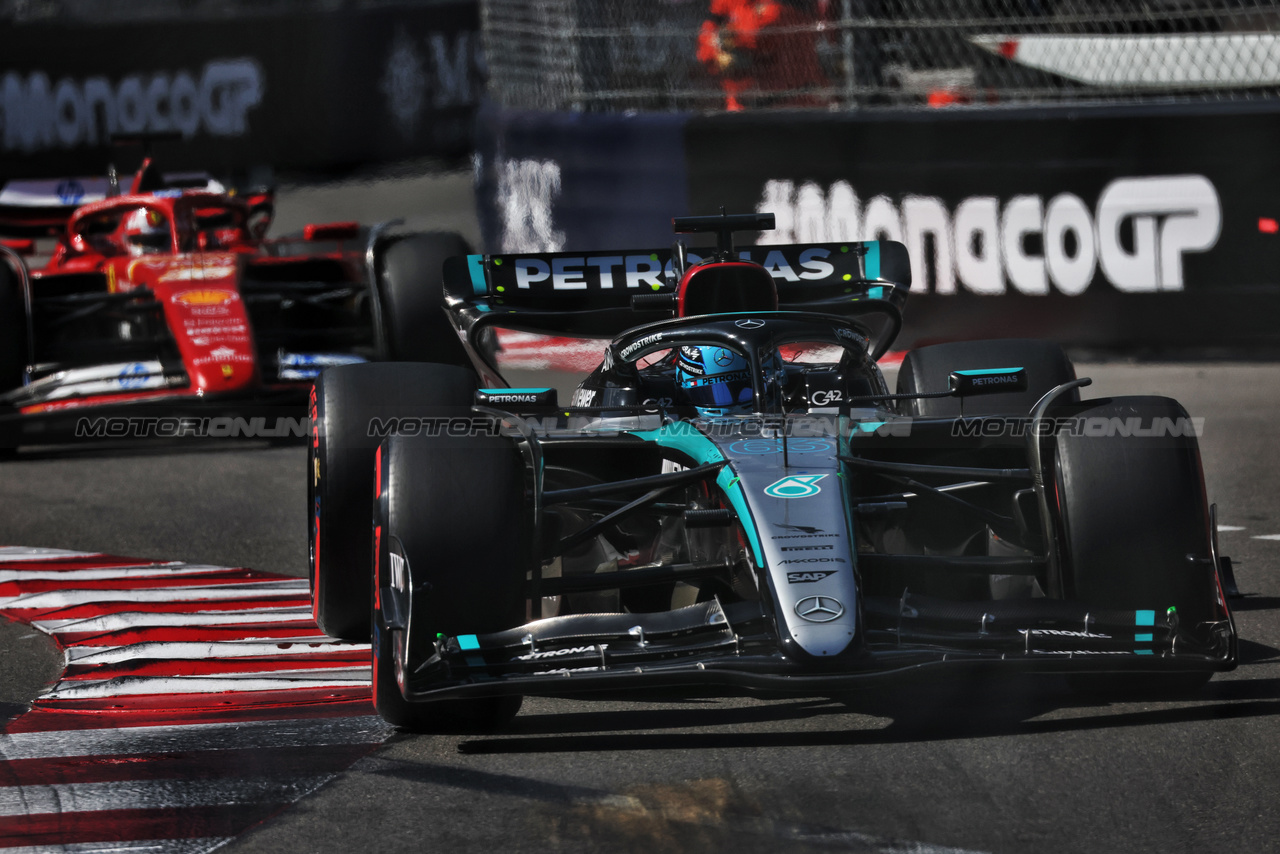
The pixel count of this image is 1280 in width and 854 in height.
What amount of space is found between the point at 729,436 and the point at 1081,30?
699 cm

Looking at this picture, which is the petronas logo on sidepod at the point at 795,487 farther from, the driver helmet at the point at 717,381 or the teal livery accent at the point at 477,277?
the teal livery accent at the point at 477,277

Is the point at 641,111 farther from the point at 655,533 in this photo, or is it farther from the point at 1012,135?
the point at 655,533

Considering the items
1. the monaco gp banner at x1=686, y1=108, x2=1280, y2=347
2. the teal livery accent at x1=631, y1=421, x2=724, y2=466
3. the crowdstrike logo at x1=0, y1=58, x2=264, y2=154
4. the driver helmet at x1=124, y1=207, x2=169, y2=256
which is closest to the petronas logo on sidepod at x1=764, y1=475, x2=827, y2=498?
the teal livery accent at x1=631, y1=421, x2=724, y2=466

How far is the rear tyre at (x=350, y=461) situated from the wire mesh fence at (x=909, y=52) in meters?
5.52

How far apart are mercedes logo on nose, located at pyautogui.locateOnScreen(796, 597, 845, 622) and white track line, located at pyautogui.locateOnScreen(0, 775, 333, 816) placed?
1070 millimetres

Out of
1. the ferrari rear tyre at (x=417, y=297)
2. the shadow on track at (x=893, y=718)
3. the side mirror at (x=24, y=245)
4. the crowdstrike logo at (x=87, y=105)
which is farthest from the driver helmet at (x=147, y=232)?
the crowdstrike logo at (x=87, y=105)

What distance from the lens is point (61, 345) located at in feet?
29.0

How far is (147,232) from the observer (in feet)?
31.9

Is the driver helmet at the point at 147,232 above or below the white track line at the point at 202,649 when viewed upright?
above

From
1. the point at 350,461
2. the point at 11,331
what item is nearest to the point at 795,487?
the point at 350,461

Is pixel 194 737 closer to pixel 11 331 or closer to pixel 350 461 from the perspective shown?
pixel 350 461

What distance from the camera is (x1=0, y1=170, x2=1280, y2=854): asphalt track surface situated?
312cm

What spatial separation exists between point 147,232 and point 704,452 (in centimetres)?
640

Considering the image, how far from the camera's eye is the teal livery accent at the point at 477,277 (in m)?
5.93
